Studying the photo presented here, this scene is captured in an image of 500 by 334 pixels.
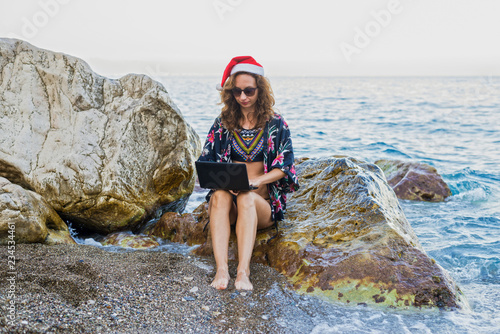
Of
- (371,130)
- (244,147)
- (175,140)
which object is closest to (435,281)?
(244,147)

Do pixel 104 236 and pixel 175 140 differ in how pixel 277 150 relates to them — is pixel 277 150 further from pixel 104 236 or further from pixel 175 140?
pixel 104 236

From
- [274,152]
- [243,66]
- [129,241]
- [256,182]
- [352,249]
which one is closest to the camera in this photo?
[352,249]

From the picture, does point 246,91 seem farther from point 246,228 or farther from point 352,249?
point 352,249

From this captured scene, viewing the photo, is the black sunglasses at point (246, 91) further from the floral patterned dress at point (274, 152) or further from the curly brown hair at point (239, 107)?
the floral patterned dress at point (274, 152)

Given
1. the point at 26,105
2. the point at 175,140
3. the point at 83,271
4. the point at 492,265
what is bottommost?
the point at 492,265

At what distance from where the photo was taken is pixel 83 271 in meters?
3.48

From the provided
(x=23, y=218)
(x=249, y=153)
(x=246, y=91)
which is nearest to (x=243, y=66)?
(x=246, y=91)

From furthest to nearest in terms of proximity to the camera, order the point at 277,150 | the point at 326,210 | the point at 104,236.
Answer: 1. the point at 104,236
2. the point at 326,210
3. the point at 277,150

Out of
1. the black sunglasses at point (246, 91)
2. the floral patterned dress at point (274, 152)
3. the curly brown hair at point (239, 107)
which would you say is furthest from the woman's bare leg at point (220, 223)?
the black sunglasses at point (246, 91)

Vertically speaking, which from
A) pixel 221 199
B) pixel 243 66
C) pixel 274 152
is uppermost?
pixel 243 66

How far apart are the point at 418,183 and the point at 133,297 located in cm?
607

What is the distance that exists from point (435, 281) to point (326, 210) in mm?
1238

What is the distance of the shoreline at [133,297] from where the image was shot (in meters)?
2.75

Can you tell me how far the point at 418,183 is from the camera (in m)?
7.75
